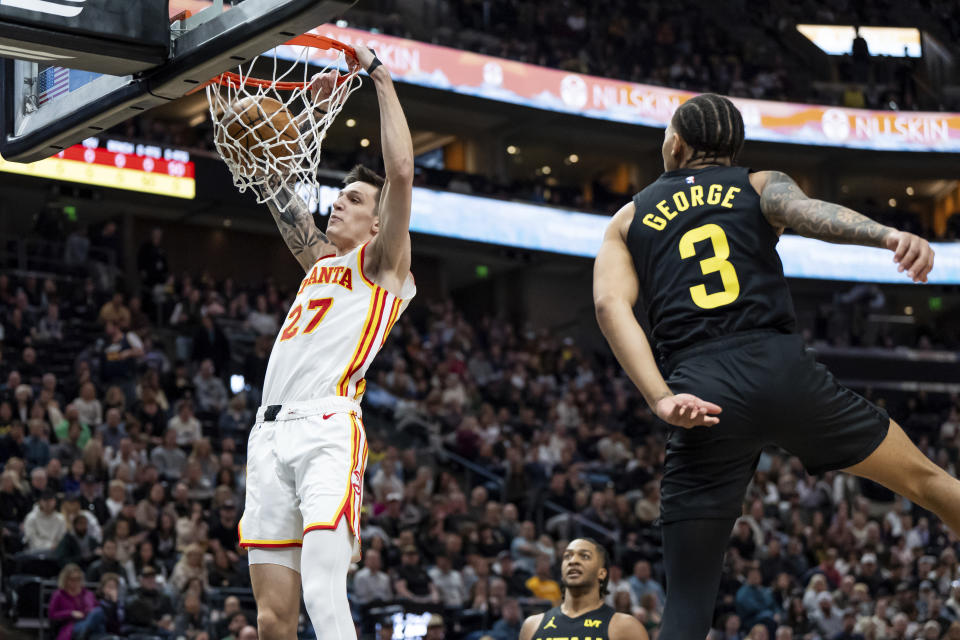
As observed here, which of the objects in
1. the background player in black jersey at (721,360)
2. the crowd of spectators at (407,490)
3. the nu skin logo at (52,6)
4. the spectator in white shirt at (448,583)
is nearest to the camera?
the background player in black jersey at (721,360)

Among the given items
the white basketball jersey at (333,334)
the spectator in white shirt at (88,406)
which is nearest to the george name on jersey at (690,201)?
the white basketball jersey at (333,334)

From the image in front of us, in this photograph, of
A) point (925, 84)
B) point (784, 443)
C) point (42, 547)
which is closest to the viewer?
point (784, 443)

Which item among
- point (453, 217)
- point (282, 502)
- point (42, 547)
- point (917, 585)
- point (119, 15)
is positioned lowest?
point (917, 585)

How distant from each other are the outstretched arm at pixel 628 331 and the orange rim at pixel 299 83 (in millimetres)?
1670

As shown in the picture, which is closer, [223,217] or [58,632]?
[58,632]

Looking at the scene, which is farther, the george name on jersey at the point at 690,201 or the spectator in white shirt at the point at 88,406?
the spectator in white shirt at the point at 88,406

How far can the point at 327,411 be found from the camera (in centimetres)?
486

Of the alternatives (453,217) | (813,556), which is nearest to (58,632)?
(813,556)

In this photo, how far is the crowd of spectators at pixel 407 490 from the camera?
11469 millimetres

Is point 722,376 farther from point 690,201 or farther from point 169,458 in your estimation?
point 169,458

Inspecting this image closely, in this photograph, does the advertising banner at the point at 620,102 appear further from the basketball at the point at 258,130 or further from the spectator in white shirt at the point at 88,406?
the basketball at the point at 258,130

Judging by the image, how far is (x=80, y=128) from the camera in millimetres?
5016

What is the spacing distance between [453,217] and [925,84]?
15.3m

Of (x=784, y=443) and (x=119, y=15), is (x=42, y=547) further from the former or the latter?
(x=784, y=443)
